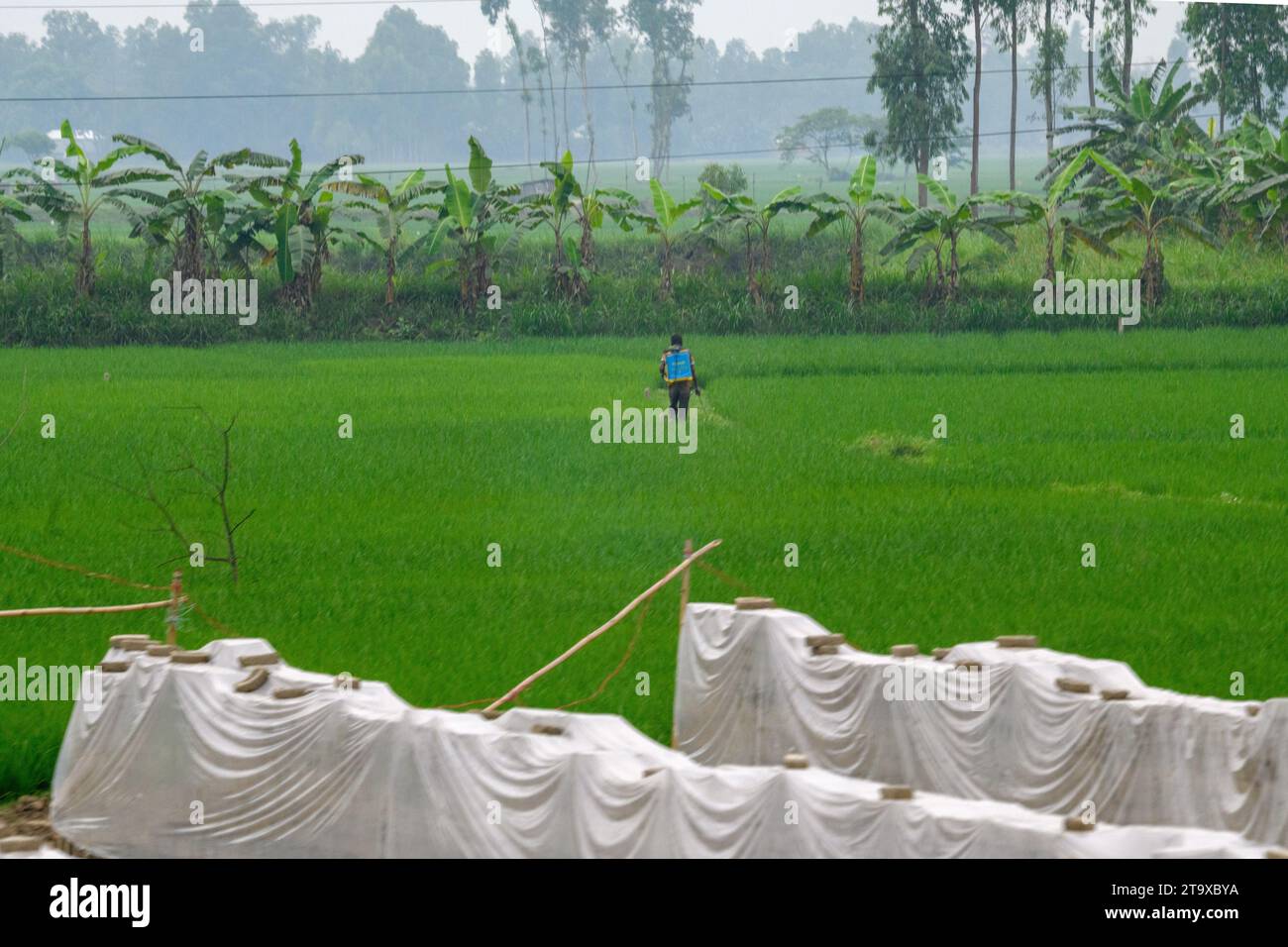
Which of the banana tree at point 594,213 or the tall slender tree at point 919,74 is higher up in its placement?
the tall slender tree at point 919,74

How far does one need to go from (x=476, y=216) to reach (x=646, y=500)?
8.91m

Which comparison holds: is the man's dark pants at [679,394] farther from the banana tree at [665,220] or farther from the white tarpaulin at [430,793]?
the white tarpaulin at [430,793]

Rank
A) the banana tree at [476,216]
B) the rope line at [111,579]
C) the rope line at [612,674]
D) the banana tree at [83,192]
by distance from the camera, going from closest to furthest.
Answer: the rope line at [612,674] → the rope line at [111,579] → the banana tree at [83,192] → the banana tree at [476,216]

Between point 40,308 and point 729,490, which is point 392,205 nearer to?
point 40,308

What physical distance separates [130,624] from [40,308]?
12.4 metres

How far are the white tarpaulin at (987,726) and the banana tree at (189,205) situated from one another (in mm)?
14299

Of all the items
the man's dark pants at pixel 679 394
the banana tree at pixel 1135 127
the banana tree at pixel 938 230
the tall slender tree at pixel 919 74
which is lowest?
the man's dark pants at pixel 679 394

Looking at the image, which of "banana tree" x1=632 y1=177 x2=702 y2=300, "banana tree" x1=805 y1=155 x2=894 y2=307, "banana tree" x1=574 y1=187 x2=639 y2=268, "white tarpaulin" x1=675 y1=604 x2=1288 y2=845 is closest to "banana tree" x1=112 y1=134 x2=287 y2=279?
"banana tree" x1=574 y1=187 x2=639 y2=268

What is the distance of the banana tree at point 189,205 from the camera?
835 inches

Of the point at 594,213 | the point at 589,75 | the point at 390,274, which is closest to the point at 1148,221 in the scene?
the point at 594,213

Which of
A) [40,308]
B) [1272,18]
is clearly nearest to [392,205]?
[40,308]

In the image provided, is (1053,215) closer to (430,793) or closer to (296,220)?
(296,220)

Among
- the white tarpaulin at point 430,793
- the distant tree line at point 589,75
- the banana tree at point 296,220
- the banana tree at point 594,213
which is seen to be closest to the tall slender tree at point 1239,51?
the distant tree line at point 589,75
